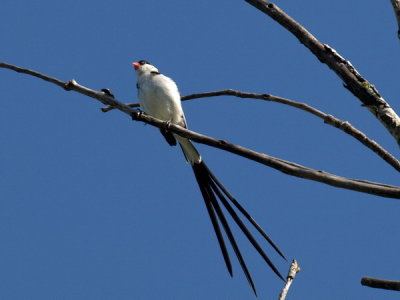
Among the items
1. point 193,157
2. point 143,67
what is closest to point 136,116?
point 193,157

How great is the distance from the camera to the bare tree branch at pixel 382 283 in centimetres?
136

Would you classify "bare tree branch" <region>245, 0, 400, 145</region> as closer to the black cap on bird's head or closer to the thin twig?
the thin twig

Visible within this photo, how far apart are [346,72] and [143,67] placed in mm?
2541

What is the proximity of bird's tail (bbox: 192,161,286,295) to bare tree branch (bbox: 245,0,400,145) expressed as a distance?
578 mm

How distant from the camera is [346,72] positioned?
6.10 feet

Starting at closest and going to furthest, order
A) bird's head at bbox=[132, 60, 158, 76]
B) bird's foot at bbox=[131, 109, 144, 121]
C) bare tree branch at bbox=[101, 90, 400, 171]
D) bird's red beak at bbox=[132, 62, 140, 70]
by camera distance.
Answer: bare tree branch at bbox=[101, 90, 400, 171]
bird's foot at bbox=[131, 109, 144, 121]
bird's head at bbox=[132, 60, 158, 76]
bird's red beak at bbox=[132, 62, 140, 70]

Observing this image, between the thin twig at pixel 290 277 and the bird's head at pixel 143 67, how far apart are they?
237 cm

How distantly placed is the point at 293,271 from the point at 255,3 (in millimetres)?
882

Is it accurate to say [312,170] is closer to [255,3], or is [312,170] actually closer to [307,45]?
[307,45]

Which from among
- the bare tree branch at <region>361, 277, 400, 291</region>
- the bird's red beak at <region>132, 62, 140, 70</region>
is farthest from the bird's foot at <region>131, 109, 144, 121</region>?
the bird's red beak at <region>132, 62, 140, 70</region>

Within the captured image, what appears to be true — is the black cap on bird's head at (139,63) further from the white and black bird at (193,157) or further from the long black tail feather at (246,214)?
the long black tail feather at (246,214)

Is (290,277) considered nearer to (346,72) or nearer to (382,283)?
(382,283)

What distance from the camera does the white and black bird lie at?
2184mm

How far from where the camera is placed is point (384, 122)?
6.13 feet
